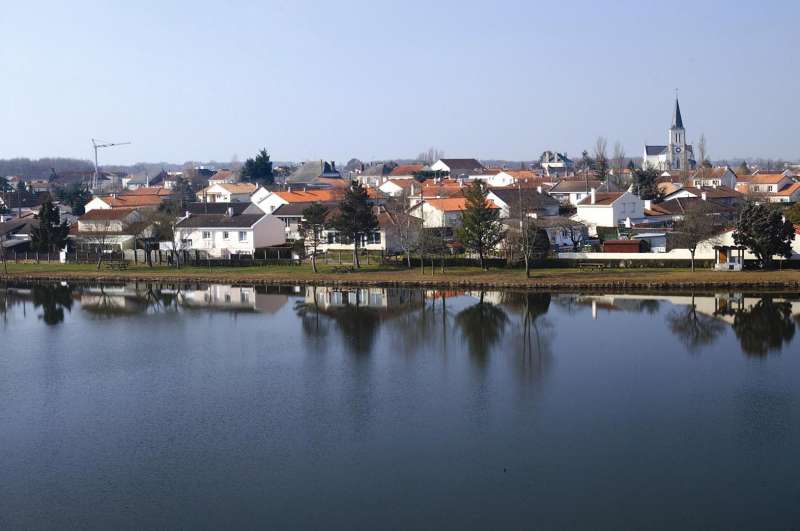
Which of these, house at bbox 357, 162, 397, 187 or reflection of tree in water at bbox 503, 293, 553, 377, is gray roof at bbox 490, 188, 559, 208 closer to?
reflection of tree in water at bbox 503, 293, 553, 377

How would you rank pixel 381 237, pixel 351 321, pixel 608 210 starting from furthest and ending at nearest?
1. pixel 608 210
2. pixel 381 237
3. pixel 351 321

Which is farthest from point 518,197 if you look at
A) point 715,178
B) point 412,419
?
point 715,178

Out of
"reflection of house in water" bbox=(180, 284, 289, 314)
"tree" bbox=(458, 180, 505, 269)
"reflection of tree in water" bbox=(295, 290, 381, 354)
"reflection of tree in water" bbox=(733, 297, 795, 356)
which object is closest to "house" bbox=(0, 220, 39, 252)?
"reflection of house in water" bbox=(180, 284, 289, 314)

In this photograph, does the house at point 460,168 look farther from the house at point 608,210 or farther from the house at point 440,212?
the house at point 440,212

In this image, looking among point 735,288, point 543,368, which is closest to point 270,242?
point 735,288

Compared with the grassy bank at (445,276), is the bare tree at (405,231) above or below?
above

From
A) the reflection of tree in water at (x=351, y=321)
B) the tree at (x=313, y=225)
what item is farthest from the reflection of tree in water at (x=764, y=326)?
the tree at (x=313, y=225)

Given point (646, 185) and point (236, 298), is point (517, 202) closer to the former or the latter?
point (236, 298)
